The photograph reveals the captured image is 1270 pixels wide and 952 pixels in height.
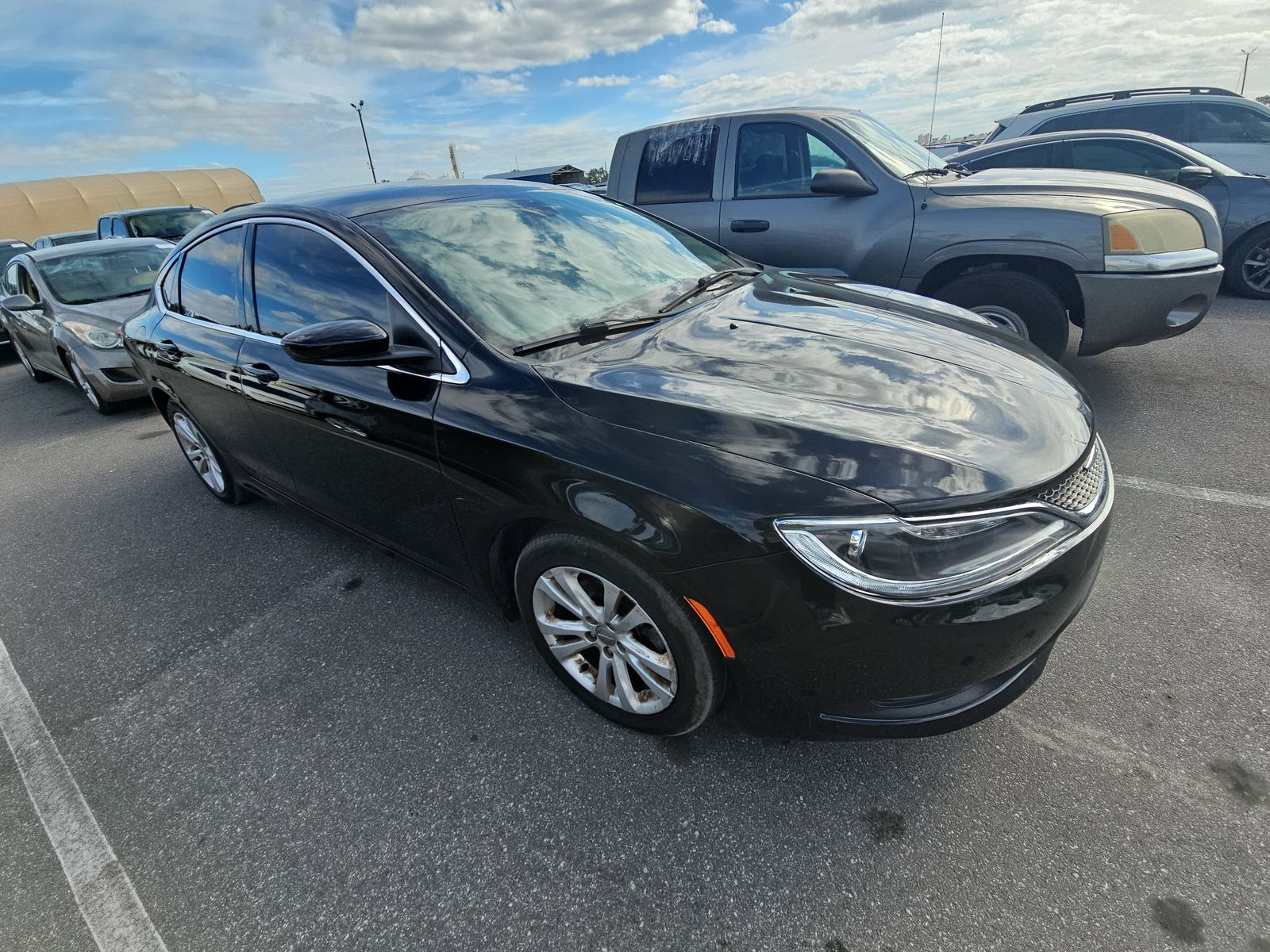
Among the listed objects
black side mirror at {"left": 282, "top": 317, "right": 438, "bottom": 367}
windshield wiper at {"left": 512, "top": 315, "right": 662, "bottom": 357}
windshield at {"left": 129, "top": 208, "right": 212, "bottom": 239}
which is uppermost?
windshield at {"left": 129, "top": 208, "right": 212, "bottom": 239}

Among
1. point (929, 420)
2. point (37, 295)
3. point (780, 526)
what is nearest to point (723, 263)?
point (929, 420)

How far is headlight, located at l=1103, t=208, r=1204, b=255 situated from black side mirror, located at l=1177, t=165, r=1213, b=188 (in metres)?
2.86

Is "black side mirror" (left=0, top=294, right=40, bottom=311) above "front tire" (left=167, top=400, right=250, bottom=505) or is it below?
above

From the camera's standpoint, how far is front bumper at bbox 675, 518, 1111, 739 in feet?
5.15

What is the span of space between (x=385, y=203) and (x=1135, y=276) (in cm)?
406

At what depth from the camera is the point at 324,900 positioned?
1.75 metres

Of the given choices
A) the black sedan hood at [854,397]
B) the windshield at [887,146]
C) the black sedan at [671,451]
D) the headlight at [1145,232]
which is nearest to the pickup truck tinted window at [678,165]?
the windshield at [887,146]

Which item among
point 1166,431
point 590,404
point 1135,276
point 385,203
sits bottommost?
point 1166,431

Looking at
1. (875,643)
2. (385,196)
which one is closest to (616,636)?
(875,643)

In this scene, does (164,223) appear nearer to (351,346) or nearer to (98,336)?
(98,336)

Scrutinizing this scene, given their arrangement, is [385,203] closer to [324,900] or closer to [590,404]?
[590,404]

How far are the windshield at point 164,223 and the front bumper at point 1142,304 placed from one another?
12488 mm

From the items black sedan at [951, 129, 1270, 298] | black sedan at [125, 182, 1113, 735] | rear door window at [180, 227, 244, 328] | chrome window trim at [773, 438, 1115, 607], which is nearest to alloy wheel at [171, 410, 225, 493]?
rear door window at [180, 227, 244, 328]

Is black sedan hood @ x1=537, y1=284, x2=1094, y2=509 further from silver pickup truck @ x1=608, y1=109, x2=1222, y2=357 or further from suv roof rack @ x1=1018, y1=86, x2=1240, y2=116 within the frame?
suv roof rack @ x1=1018, y1=86, x2=1240, y2=116
